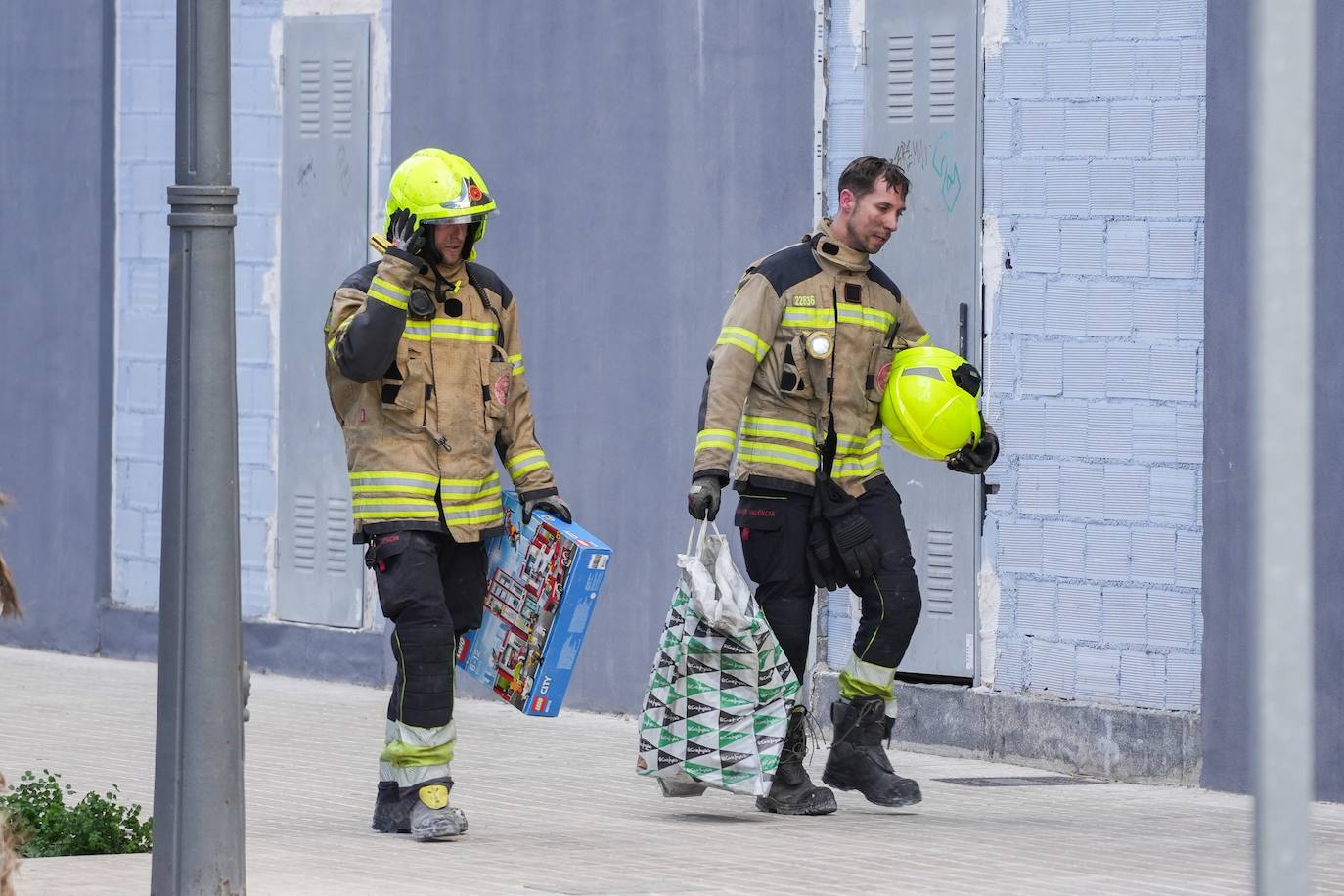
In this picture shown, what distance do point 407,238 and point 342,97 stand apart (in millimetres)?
4756

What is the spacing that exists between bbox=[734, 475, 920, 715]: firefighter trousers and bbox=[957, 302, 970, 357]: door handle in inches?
60.6

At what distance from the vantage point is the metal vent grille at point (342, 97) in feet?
41.3

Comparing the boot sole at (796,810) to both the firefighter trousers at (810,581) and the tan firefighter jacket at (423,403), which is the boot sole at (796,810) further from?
the tan firefighter jacket at (423,403)

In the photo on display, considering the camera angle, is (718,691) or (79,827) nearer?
(79,827)

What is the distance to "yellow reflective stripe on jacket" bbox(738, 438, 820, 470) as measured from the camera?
864cm

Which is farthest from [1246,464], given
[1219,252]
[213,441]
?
[213,441]

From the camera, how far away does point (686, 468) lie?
11.3m

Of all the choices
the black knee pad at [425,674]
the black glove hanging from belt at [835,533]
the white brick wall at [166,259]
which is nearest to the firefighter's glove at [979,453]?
the black glove hanging from belt at [835,533]

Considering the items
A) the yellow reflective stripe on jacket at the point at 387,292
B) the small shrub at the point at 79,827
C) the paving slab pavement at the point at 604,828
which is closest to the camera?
the paving slab pavement at the point at 604,828

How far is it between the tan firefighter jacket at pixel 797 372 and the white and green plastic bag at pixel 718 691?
32 cm

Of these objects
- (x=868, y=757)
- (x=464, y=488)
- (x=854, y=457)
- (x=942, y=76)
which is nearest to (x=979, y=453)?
(x=854, y=457)

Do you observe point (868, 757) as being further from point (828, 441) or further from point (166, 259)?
point (166, 259)

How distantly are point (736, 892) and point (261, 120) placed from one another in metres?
6.85

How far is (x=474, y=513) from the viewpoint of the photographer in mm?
8219
